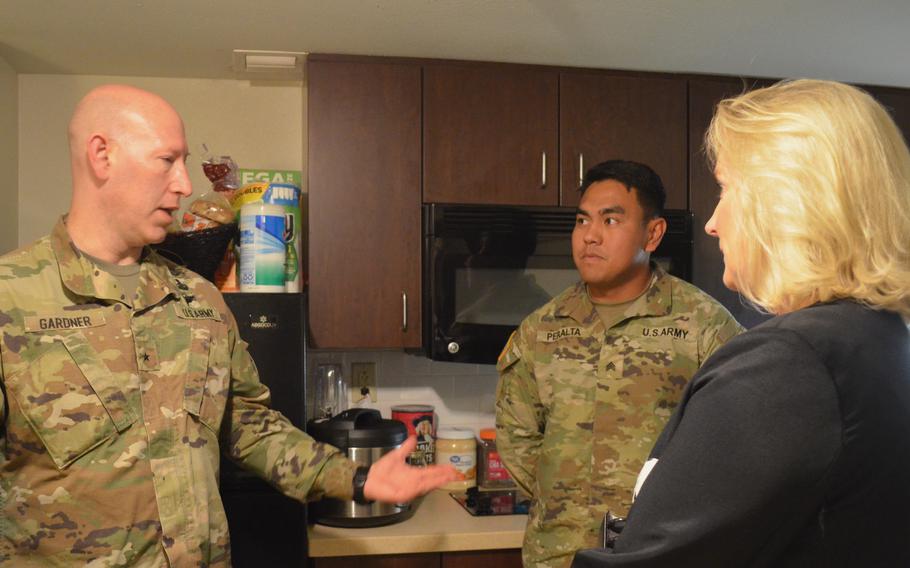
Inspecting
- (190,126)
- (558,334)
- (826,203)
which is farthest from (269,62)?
(826,203)

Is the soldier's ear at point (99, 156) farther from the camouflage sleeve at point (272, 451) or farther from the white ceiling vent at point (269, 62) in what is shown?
the white ceiling vent at point (269, 62)

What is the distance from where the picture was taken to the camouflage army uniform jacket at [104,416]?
4.81 ft

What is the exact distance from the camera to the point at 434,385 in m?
3.09

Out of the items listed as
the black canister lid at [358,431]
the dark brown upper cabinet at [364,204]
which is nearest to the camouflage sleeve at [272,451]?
the black canister lid at [358,431]

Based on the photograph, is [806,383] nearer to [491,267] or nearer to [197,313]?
[197,313]

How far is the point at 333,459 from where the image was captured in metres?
1.82

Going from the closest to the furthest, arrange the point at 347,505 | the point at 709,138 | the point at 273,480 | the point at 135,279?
the point at 709,138, the point at 135,279, the point at 273,480, the point at 347,505

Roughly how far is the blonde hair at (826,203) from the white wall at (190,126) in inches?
86.5

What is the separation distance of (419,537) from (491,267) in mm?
880

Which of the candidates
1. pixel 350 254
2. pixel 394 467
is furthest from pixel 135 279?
pixel 350 254

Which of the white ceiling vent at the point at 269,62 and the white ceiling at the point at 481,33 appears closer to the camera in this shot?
the white ceiling at the point at 481,33

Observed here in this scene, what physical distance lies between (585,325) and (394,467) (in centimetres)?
67

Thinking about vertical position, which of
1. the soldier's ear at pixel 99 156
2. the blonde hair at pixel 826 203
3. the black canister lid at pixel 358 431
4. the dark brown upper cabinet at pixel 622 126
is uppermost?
the dark brown upper cabinet at pixel 622 126

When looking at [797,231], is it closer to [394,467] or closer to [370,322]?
[394,467]
